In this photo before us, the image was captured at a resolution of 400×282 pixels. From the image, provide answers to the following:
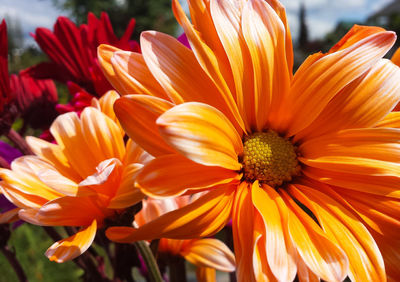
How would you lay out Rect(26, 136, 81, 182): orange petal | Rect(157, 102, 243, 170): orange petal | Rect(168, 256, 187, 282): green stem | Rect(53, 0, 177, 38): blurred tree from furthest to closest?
Rect(53, 0, 177, 38): blurred tree → Rect(168, 256, 187, 282): green stem → Rect(26, 136, 81, 182): orange petal → Rect(157, 102, 243, 170): orange petal

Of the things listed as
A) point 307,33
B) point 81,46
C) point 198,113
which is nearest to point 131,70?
point 198,113

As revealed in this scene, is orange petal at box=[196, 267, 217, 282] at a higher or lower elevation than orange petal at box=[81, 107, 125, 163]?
lower

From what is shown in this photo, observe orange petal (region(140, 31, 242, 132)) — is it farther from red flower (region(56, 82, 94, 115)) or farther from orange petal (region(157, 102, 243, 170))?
red flower (region(56, 82, 94, 115))

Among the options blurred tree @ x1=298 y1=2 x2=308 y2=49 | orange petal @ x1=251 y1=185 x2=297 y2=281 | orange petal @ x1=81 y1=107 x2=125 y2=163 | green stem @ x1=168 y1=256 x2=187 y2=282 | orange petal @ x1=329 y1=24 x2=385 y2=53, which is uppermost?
orange petal @ x1=329 y1=24 x2=385 y2=53

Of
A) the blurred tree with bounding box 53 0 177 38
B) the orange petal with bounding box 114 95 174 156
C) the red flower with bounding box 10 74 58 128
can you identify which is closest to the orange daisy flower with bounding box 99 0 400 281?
the orange petal with bounding box 114 95 174 156

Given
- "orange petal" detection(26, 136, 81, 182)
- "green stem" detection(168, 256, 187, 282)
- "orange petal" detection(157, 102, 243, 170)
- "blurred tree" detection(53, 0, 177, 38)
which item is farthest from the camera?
"blurred tree" detection(53, 0, 177, 38)

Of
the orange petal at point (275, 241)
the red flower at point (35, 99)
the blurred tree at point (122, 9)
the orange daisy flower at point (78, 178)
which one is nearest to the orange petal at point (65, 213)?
the orange daisy flower at point (78, 178)

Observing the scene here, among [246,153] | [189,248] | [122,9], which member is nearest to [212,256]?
[189,248]

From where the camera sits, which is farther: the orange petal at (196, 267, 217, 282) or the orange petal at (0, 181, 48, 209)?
the orange petal at (196, 267, 217, 282)
